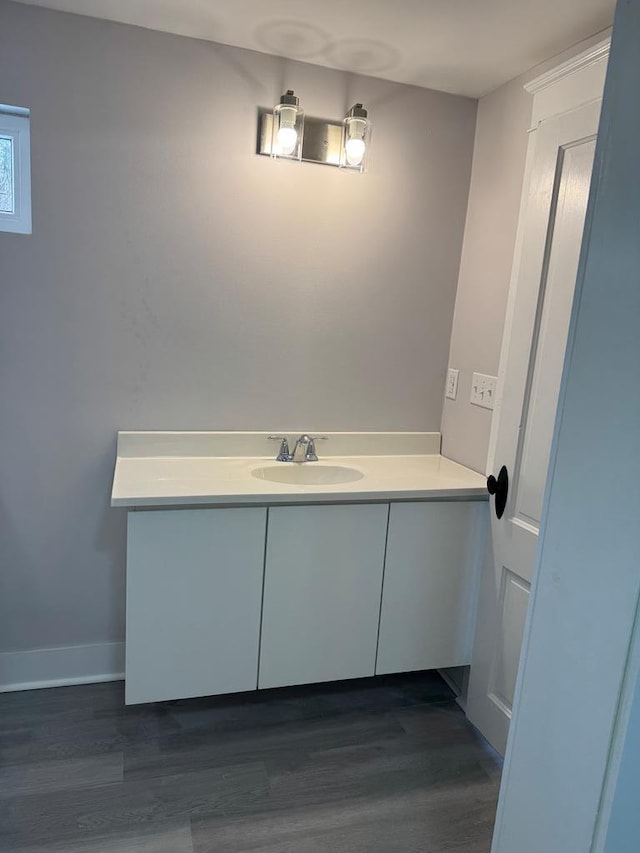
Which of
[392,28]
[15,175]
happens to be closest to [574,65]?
[392,28]

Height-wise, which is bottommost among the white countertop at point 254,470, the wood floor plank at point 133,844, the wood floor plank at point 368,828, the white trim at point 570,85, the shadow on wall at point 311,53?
the wood floor plank at point 368,828

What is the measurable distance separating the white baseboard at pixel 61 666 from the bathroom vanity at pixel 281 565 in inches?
19.0

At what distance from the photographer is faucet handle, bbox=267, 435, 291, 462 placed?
7.68ft

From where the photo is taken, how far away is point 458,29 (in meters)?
1.83

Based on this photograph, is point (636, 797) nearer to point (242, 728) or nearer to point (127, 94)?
point (242, 728)

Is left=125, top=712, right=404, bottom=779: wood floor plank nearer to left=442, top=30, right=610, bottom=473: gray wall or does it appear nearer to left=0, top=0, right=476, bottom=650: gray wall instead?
left=0, top=0, right=476, bottom=650: gray wall

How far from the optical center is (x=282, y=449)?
7.70 feet

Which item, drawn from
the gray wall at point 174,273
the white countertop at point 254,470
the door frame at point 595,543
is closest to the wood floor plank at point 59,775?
the gray wall at point 174,273

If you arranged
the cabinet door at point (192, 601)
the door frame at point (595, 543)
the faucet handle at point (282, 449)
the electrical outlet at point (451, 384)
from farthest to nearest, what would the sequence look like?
1. the electrical outlet at point (451, 384)
2. the faucet handle at point (282, 449)
3. the cabinet door at point (192, 601)
4. the door frame at point (595, 543)

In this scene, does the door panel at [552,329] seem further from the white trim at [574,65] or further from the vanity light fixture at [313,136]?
the vanity light fixture at [313,136]

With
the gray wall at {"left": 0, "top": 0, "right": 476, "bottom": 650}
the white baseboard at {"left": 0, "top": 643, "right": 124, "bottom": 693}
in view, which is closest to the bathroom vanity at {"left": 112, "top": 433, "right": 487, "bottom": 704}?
the gray wall at {"left": 0, "top": 0, "right": 476, "bottom": 650}

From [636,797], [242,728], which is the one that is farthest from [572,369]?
[242,728]

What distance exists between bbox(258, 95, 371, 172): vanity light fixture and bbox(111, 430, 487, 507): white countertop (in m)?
1.01

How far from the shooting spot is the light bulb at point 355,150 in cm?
218
